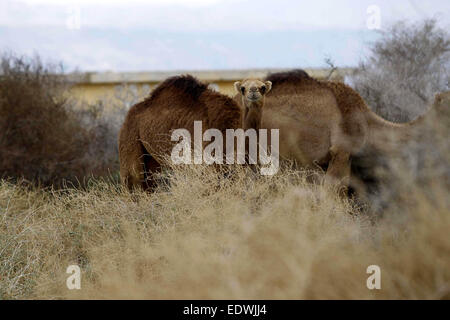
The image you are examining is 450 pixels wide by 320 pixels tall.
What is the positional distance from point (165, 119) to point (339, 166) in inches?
104

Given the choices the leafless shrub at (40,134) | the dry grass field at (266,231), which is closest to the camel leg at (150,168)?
the dry grass field at (266,231)

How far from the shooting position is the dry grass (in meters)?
4.74

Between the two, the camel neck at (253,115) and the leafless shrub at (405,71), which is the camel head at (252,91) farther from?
the leafless shrub at (405,71)

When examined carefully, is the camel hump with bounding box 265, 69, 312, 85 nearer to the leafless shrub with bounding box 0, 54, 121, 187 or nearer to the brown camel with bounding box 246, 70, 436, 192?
the brown camel with bounding box 246, 70, 436, 192

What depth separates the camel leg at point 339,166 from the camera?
31.7 feet

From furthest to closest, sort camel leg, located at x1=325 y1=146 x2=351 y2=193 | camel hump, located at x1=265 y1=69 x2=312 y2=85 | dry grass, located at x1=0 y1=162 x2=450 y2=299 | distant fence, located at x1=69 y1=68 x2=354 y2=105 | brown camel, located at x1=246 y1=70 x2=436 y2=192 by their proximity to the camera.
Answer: distant fence, located at x1=69 y1=68 x2=354 y2=105 → camel hump, located at x1=265 y1=69 x2=312 y2=85 → brown camel, located at x1=246 y1=70 x2=436 y2=192 → camel leg, located at x1=325 y1=146 x2=351 y2=193 → dry grass, located at x1=0 y1=162 x2=450 y2=299

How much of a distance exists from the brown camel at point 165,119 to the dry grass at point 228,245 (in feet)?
4.75

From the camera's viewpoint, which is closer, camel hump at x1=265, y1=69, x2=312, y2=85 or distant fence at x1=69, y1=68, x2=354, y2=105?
camel hump at x1=265, y1=69, x2=312, y2=85

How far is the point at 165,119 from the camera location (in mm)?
10039

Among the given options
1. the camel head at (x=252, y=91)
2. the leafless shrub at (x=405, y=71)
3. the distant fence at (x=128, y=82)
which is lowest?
the camel head at (x=252, y=91)

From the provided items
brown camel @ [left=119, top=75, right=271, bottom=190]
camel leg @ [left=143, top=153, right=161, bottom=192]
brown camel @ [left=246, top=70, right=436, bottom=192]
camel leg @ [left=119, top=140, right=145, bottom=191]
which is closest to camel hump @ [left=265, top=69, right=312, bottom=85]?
brown camel @ [left=246, top=70, right=436, bottom=192]

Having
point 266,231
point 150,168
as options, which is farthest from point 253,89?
point 266,231

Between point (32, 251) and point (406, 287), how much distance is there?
13.9 feet

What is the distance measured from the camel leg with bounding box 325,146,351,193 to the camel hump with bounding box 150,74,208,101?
2135 millimetres
